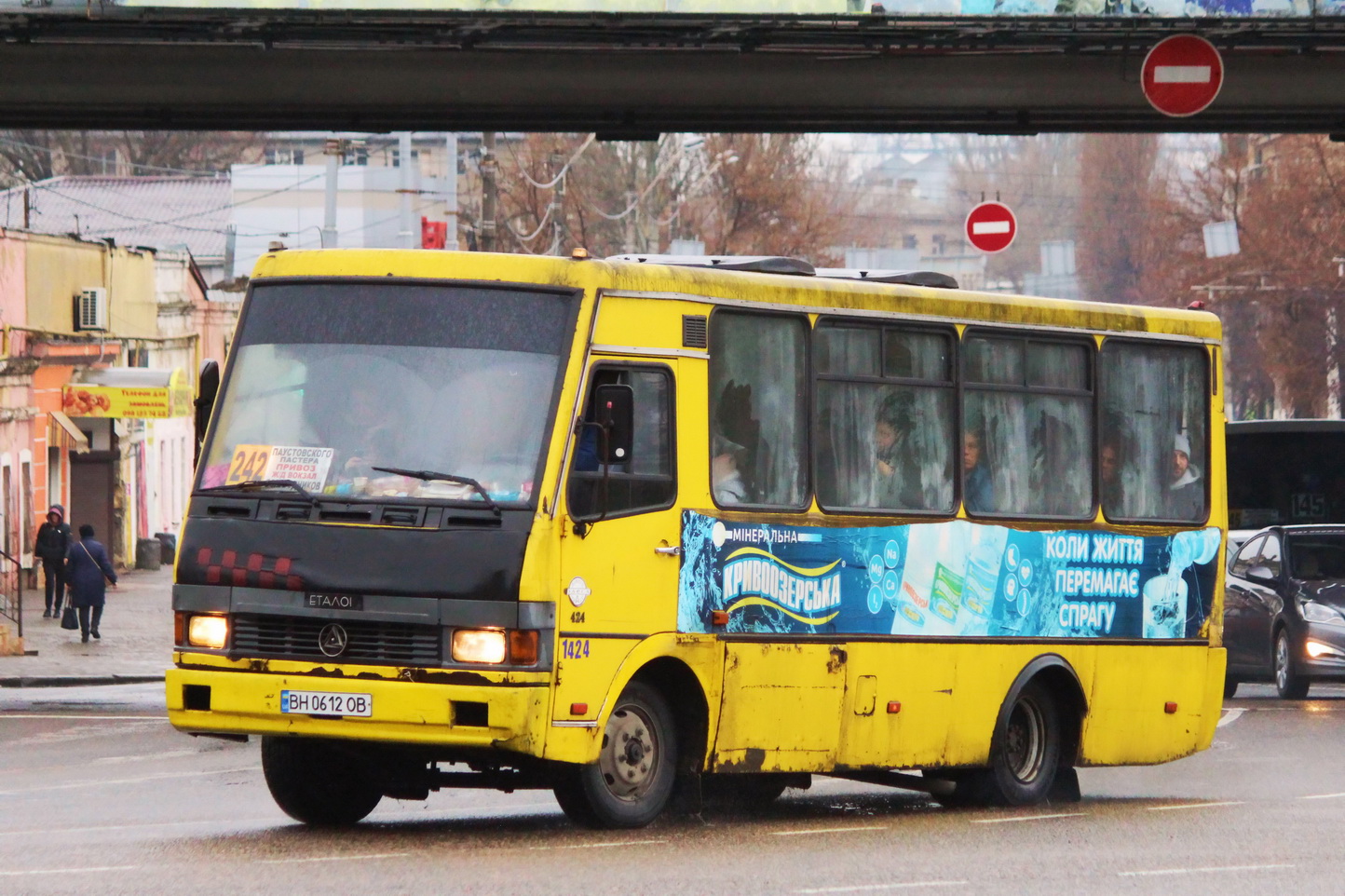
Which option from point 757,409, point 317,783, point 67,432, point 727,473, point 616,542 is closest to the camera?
point 616,542

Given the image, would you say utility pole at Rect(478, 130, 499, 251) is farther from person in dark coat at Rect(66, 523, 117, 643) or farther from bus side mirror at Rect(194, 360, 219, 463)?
bus side mirror at Rect(194, 360, 219, 463)

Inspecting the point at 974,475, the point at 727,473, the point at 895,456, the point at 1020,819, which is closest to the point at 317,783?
the point at 727,473

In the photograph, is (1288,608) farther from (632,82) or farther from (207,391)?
(207,391)

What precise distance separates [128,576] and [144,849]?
42.1 meters

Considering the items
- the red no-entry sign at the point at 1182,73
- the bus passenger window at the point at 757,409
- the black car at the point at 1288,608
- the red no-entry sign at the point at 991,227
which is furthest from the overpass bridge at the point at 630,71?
the bus passenger window at the point at 757,409

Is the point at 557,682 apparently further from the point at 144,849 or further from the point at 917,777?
the point at 917,777

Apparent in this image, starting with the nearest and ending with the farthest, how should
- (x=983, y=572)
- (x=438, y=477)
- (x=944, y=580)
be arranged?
(x=438, y=477)
(x=944, y=580)
(x=983, y=572)

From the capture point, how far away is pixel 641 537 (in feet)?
38.8

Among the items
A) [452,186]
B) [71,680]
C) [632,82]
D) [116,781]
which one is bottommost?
[71,680]

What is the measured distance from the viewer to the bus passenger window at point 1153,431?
595 inches

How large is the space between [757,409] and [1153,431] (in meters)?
3.68

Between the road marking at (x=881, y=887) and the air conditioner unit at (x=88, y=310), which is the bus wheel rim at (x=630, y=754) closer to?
the road marking at (x=881, y=887)

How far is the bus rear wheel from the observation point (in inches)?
560

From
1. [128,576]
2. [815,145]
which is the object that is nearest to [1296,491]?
[128,576]
